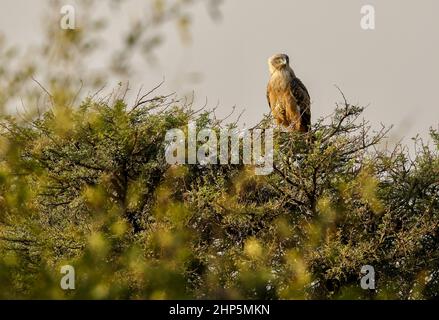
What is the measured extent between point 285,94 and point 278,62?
2.11ft

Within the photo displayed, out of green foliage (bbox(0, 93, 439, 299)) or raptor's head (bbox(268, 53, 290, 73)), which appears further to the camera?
raptor's head (bbox(268, 53, 290, 73))

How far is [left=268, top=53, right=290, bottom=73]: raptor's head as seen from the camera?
43.2 ft

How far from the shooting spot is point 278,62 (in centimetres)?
1322

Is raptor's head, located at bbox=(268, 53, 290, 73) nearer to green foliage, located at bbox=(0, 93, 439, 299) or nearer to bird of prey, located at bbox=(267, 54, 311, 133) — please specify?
bird of prey, located at bbox=(267, 54, 311, 133)

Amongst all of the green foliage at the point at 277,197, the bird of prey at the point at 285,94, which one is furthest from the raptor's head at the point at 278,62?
the green foliage at the point at 277,197

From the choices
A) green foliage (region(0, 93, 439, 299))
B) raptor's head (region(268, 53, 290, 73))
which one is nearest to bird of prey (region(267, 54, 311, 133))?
raptor's head (region(268, 53, 290, 73))

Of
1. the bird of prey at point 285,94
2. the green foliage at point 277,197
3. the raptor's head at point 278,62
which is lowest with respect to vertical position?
the green foliage at point 277,197

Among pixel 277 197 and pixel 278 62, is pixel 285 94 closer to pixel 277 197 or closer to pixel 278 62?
pixel 278 62

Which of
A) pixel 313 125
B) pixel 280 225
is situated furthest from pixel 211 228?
pixel 313 125

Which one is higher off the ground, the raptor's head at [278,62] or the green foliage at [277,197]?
the raptor's head at [278,62]

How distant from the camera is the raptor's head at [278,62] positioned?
13.2 meters

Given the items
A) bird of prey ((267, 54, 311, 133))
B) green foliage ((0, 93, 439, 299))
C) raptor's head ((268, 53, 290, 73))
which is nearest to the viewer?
green foliage ((0, 93, 439, 299))

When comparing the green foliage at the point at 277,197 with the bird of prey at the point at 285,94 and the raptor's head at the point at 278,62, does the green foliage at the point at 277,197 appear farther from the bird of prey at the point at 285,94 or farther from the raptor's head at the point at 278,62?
the raptor's head at the point at 278,62
